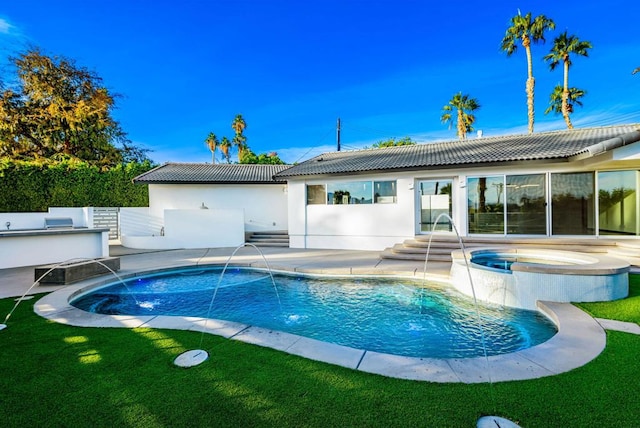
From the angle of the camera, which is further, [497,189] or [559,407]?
[497,189]

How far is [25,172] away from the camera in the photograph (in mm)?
15164

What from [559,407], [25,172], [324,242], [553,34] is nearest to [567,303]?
[559,407]

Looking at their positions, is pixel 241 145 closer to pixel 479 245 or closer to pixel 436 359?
pixel 479 245

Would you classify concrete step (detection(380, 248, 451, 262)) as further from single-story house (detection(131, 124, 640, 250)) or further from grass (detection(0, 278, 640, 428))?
grass (detection(0, 278, 640, 428))

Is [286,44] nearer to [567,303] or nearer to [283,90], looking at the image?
[283,90]

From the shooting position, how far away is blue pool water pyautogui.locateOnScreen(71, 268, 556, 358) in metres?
4.71

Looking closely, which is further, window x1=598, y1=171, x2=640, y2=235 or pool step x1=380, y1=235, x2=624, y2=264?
window x1=598, y1=171, x2=640, y2=235

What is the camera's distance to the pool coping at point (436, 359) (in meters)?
3.16

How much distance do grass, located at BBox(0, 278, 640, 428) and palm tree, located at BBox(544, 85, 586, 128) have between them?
30.7 metres

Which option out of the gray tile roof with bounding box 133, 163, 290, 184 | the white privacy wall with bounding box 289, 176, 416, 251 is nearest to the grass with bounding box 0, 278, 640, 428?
the white privacy wall with bounding box 289, 176, 416, 251

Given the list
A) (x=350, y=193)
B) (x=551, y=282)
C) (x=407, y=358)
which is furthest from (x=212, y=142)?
(x=407, y=358)

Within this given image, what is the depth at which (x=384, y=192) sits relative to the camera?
1316 cm

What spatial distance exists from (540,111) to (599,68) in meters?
4.69

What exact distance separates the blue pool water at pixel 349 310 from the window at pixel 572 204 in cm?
660
